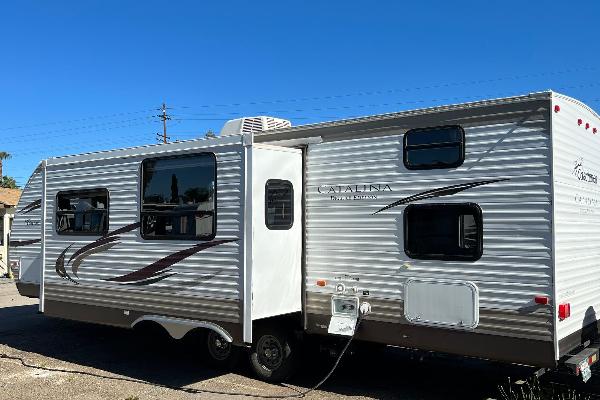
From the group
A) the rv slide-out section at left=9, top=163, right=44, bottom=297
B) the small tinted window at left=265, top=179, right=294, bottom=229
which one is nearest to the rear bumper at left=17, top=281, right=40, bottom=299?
the rv slide-out section at left=9, top=163, right=44, bottom=297

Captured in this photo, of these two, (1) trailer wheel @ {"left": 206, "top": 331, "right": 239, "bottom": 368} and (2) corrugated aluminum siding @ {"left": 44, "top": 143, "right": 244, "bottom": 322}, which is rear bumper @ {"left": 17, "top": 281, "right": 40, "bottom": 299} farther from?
(1) trailer wheel @ {"left": 206, "top": 331, "right": 239, "bottom": 368}

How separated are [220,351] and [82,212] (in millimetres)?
2960

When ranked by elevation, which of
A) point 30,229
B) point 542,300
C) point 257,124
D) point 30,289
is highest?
point 257,124

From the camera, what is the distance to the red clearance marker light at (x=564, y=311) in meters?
5.52

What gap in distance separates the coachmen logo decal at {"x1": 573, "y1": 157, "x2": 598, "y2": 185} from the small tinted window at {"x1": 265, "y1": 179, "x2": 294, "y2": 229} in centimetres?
312

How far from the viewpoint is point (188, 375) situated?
25.8 ft

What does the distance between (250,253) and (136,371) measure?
2719 mm

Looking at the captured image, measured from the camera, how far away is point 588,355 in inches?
231

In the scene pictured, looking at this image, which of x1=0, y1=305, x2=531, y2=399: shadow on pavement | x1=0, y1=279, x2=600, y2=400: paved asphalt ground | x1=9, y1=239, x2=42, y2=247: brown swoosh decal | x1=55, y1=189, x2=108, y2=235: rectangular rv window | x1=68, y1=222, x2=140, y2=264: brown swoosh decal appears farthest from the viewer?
x1=9, y1=239, x2=42, y2=247: brown swoosh decal

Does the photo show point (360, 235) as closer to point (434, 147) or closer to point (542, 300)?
point (434, 147)

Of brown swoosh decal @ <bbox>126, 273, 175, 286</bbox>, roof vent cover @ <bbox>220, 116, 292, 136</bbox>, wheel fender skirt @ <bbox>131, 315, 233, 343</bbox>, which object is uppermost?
roof vent cover @ <bbox>220, 116, 292, 136</bbox>

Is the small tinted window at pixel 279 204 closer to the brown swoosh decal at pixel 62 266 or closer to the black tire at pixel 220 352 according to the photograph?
the black tire at pixel 220 352

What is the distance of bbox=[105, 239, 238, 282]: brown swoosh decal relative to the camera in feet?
23.9

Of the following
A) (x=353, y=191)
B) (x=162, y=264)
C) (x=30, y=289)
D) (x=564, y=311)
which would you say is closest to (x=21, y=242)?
(x=30, y=289)
